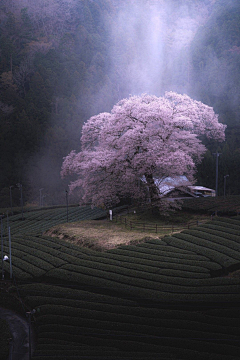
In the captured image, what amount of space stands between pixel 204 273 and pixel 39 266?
12.4 metres

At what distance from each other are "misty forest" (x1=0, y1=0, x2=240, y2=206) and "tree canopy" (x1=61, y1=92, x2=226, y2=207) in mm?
32581

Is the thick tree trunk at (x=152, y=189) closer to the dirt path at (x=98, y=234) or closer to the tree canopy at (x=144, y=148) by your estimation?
the tree canopy at (x=144, y=148)

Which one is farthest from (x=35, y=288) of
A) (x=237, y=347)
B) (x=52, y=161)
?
(x=52, y=161)

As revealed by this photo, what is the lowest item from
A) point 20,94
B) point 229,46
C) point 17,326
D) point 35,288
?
Answer: point 17,326

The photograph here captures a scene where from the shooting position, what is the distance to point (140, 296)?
59.2 feet

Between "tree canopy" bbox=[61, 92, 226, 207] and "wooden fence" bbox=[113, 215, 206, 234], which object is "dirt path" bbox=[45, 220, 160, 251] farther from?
"tree canopy" bbox=[61, 92, 226, 207]

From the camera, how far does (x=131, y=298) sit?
59.4 feet

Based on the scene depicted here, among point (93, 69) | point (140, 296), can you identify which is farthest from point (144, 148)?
point (93, 69)

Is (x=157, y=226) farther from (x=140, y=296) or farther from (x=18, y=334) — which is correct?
(x=18, y=334)

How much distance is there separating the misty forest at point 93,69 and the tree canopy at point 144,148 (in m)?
32.6

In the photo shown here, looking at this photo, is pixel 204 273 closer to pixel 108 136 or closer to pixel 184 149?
pixel 184 149

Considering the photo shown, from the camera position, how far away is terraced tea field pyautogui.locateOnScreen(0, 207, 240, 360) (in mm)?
13695

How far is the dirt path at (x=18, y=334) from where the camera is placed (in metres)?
16.3

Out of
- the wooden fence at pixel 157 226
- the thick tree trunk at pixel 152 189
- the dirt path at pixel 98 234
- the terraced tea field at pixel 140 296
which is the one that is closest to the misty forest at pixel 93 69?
the thick tree trunk at pixel 152 189
